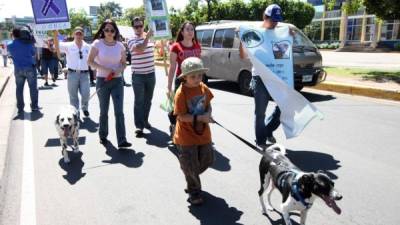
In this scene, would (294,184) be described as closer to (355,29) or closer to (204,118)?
(204,118)

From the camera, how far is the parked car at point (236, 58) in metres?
10.2

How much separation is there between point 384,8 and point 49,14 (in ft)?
31.6

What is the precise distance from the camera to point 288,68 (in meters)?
5.55

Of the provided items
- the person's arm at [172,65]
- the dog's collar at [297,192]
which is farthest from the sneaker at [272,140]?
the dog's collar at [297,192]

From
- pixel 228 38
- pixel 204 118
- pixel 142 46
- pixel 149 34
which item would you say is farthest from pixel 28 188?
pixel 228 38


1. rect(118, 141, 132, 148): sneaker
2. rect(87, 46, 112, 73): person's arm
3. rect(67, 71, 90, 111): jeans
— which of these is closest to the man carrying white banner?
rect(87, 46, 112, 73): person's arm

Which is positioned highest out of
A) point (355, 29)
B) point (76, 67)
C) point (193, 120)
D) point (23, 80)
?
point (355, 29)

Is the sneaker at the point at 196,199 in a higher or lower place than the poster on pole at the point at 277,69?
lower

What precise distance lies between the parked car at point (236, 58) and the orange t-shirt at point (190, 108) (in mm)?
5816

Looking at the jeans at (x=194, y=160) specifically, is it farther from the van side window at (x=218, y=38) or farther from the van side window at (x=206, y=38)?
the van side window at (x=206, y=38)

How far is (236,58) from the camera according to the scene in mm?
11062

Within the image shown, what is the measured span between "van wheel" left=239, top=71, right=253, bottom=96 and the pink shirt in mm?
5307

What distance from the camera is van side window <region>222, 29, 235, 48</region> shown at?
11.3 metres

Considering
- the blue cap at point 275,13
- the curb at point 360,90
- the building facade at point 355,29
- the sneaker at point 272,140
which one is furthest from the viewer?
the building facade at point 355,29
